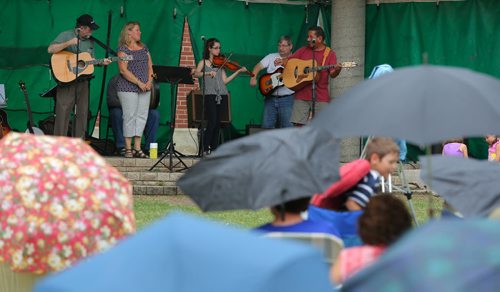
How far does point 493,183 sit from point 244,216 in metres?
5.96

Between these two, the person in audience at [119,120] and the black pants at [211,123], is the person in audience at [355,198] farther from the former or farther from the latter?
the person in audience at [119,120]

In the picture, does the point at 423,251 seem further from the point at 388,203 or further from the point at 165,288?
the point at 388,203

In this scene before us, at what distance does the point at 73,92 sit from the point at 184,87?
8.48 ft

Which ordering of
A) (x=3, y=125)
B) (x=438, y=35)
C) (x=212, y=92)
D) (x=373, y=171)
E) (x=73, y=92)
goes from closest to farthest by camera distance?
(x=373, y=171) → (x=73, y=92) → (x=212, y=92) → (x=3, y=125) → (x=438, y=35)

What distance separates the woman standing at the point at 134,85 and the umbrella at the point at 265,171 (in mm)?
9383

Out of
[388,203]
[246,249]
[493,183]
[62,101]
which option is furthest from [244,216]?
[246,249]

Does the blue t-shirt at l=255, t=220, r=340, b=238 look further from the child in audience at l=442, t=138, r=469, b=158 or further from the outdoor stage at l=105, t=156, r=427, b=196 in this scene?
the child in audience at l=442, t=138, r=469, b=158

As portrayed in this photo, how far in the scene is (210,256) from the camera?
2777mm

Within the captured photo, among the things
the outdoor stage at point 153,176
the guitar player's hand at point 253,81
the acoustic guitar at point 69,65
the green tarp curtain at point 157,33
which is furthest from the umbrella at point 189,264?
the green tarp curtain at point 157,33

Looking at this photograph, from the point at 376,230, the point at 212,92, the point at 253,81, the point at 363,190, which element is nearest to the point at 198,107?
the point at 212,92

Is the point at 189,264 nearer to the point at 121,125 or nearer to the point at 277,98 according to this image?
the point at 121,125

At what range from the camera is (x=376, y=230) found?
442 centimetres

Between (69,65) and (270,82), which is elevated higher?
(69,65)

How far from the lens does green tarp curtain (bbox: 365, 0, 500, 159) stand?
53.4 feet
